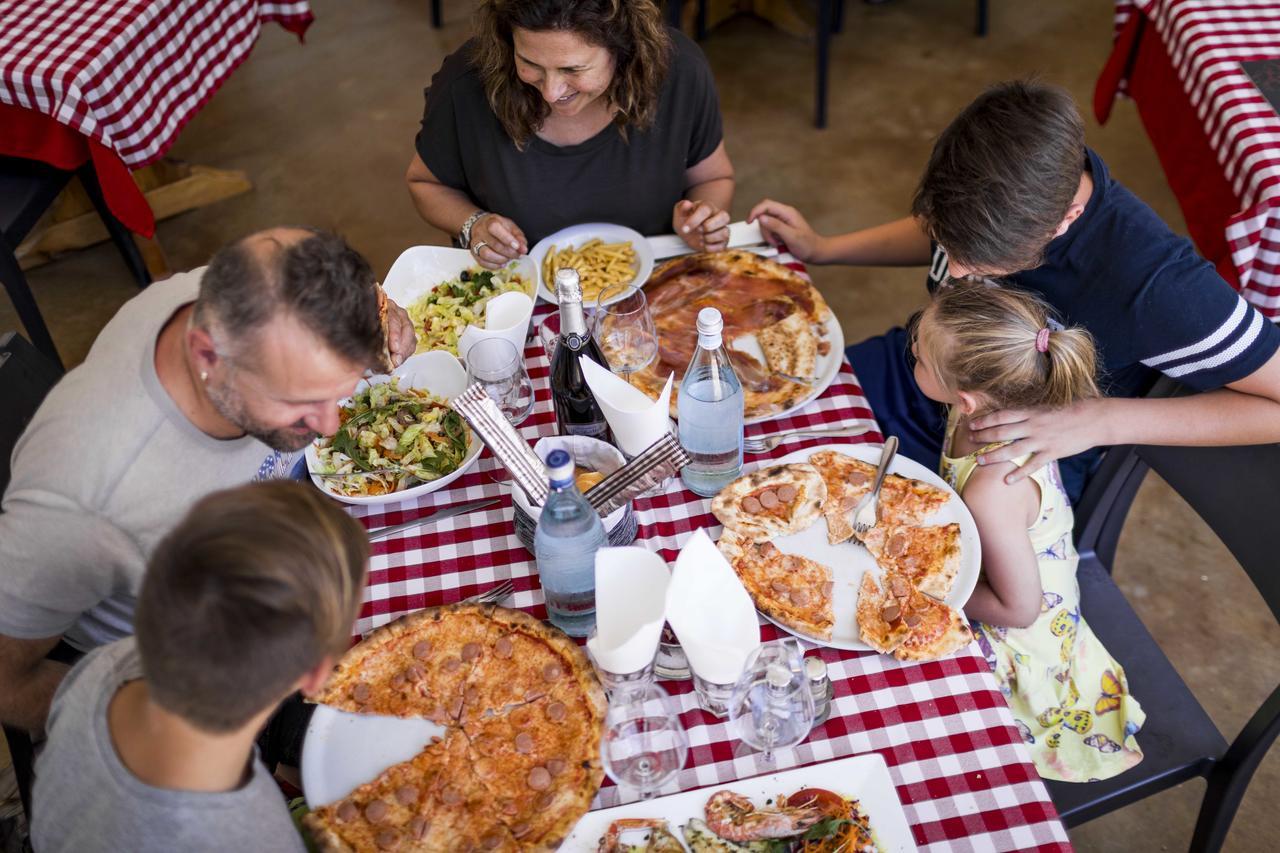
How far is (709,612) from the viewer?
56.5 inches

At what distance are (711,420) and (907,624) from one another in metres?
0.45

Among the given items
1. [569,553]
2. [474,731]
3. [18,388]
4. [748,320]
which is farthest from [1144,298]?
[18,388]

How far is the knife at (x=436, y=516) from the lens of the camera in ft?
5.65

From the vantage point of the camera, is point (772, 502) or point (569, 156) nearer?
point (772, 502)

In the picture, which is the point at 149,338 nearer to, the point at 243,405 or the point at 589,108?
the point at 243,405

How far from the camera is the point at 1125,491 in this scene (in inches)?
82.1

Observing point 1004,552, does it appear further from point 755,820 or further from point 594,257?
point 594,257

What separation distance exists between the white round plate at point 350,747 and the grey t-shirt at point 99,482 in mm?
359

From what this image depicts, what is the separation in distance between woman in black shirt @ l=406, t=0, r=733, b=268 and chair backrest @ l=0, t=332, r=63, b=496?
2.86 ft

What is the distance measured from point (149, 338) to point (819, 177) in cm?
332

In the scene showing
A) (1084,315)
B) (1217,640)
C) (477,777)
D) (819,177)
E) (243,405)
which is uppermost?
(243,405)

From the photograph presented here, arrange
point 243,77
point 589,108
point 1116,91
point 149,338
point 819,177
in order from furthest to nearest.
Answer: point 243,77 → point 819,177 → point 1116,91 → point 589,108 → point 149,338

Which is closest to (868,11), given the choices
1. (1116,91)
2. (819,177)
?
(819,177)

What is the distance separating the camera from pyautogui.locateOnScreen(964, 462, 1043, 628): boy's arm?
169 cm
